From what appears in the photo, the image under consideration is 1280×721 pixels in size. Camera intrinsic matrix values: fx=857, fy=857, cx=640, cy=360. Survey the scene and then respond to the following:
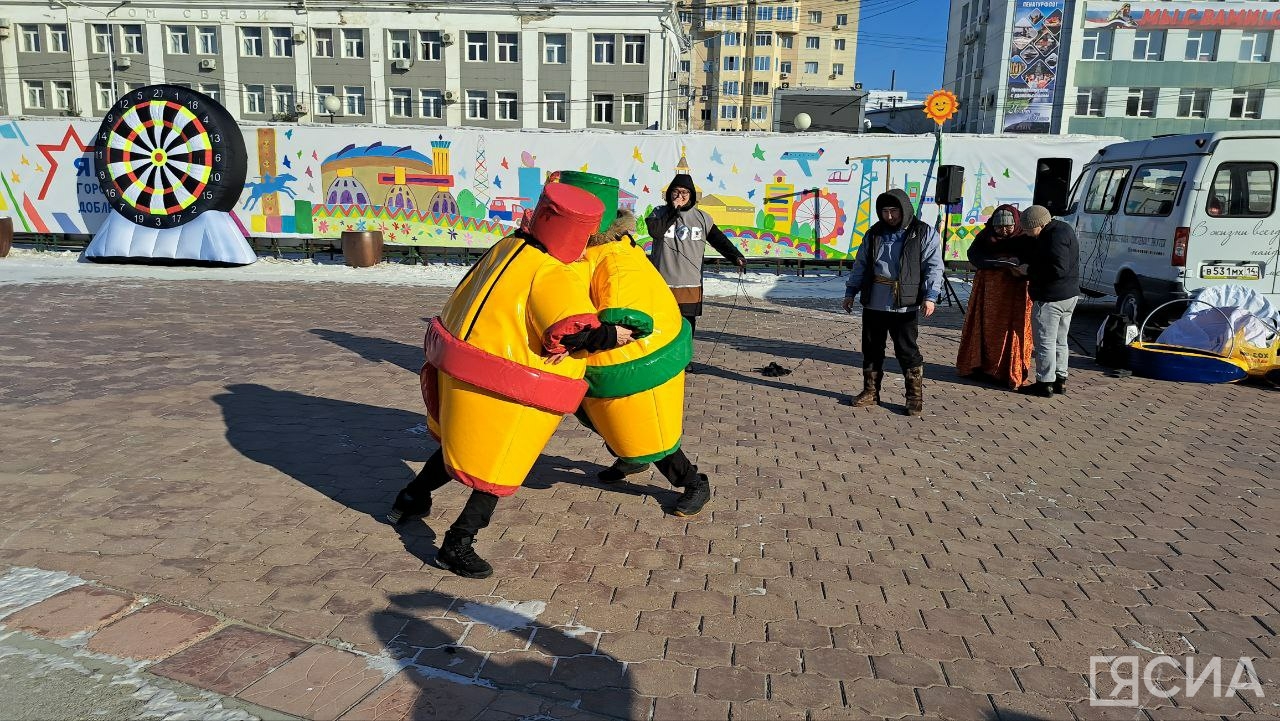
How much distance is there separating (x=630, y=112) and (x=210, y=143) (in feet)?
100

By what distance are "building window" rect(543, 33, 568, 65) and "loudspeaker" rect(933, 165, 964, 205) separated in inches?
1342

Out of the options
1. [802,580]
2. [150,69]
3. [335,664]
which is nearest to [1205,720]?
[802,580]

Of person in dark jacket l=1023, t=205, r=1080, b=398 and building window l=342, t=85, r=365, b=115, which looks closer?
person in dark jacket l=1023, t=205, r=1080, b=398

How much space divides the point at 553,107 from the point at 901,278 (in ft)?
130

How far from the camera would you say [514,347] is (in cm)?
356

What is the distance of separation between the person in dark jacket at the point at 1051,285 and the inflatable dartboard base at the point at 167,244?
13715 mm

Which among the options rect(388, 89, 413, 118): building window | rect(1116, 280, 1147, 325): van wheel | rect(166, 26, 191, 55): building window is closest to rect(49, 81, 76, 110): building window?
rect(166, 26, 191, 55): building window

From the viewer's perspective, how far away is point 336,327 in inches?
395

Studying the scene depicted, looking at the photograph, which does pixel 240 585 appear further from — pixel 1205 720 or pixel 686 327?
pixel 1205 720

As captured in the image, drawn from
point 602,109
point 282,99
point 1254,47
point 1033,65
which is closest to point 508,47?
point 602,109

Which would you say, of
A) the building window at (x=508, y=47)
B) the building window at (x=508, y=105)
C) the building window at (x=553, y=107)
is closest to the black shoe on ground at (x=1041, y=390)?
the building window at (x=553, y=107)

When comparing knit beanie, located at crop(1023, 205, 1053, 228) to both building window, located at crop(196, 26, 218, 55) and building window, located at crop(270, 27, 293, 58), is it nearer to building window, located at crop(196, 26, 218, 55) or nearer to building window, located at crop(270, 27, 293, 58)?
building window, located at crop(270, 27, 293, 58)

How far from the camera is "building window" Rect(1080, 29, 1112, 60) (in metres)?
49.4

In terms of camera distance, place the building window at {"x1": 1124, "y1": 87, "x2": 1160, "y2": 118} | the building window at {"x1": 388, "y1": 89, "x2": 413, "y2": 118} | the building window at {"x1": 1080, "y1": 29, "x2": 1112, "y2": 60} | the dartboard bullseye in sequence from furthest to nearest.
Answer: the building window at {"x1": 1124, "y1": 87, "x2": 1160, "y2": 118} < the building window at {"x1": 1080, "y1": 29, "x2": 1112, "y2": 60} < the building window at {"x1": 388, "y1": 89, "x2": 413, "y2": 118} < the dartboard bullseye
